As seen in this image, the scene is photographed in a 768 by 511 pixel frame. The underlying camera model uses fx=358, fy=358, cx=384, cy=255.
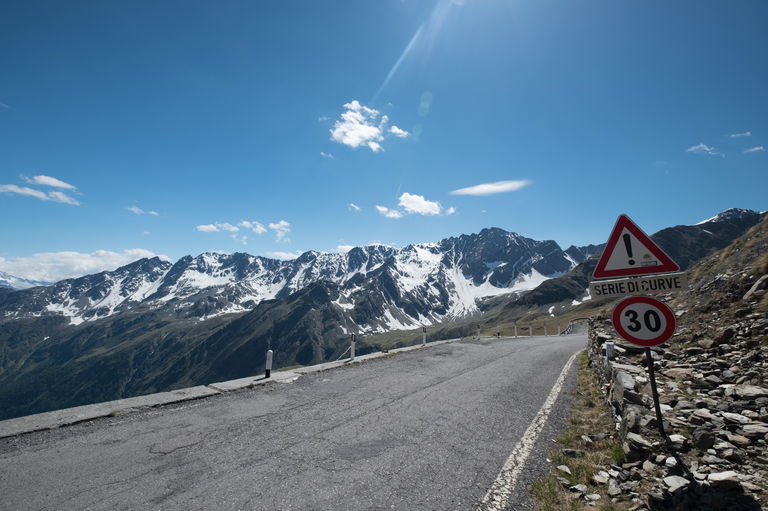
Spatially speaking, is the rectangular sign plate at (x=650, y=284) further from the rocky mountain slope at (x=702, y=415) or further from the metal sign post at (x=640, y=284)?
the rocky mountain slope at (x=702, y=415)

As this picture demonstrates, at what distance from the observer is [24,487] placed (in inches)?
214

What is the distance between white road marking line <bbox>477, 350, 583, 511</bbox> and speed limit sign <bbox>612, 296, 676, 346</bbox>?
2.91 meters

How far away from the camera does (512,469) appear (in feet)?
20.4

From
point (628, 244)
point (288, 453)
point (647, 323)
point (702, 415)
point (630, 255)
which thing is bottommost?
point (288, 453)

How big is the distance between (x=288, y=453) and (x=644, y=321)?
22.4ft

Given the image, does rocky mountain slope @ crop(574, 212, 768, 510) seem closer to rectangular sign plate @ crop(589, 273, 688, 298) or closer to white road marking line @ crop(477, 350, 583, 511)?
white road marking line @ crop(477, 350, 583, 511)

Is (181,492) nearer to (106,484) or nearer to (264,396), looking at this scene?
(106,484)

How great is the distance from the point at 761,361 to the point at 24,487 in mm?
14108

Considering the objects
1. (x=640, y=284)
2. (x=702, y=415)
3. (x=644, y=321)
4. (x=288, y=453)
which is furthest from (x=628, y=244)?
(x=288, y=453)

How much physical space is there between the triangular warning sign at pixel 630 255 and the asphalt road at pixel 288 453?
3.81m

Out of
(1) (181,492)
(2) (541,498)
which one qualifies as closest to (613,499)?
(2) (541,498)

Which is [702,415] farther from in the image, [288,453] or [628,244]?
[288,453]

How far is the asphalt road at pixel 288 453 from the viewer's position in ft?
17.2

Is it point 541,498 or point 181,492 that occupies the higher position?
point 181,492
